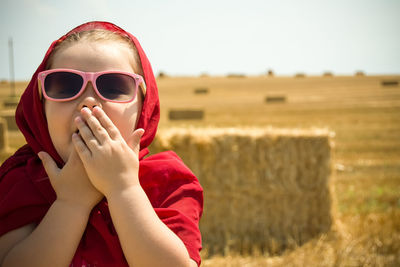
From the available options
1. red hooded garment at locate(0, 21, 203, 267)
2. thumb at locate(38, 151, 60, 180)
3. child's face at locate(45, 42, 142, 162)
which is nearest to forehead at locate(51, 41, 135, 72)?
child's face at locate(45, 42, 142, 162)

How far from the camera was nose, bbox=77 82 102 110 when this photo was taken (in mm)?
1263

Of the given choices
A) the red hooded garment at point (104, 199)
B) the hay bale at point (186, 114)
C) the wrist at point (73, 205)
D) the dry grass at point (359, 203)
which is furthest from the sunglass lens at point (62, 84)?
the hay bale at point (186, 114)

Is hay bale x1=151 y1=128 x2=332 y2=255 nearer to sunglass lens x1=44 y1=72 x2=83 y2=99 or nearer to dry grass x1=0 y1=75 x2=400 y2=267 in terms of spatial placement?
dry grass x1=0 y1=75 x2=400 y2=267

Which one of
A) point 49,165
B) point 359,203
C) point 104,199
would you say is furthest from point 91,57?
point 359,203

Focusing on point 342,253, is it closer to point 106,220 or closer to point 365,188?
point 365,188

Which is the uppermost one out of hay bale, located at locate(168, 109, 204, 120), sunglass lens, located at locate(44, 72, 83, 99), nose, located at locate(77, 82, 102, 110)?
sunglass lens, located at locate(44, 72, 83, 99)

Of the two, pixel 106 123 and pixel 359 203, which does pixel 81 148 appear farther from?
pixel 359 203

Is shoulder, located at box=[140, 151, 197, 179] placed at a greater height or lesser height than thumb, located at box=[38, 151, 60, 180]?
lesser

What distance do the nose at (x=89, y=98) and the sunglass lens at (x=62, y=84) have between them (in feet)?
0.08

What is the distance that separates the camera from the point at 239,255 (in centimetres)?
502

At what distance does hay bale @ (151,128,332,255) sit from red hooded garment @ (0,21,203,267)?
3.84m

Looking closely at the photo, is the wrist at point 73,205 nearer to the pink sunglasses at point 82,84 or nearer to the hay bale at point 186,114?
the pink sunglasses at point 82,84

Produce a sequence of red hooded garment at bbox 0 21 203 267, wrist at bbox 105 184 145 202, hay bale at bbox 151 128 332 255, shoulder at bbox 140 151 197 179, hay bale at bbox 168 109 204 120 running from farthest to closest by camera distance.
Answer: hay bale at bbox 168 109 204 120 < hay bale at bbox 151 128 332 255 < shoulder at bbox 140 151 197 179 < red hooded garment at bbox 0 21 203 267 < wrist at bbox 105 184 145 202

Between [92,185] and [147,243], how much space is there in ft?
0.88
